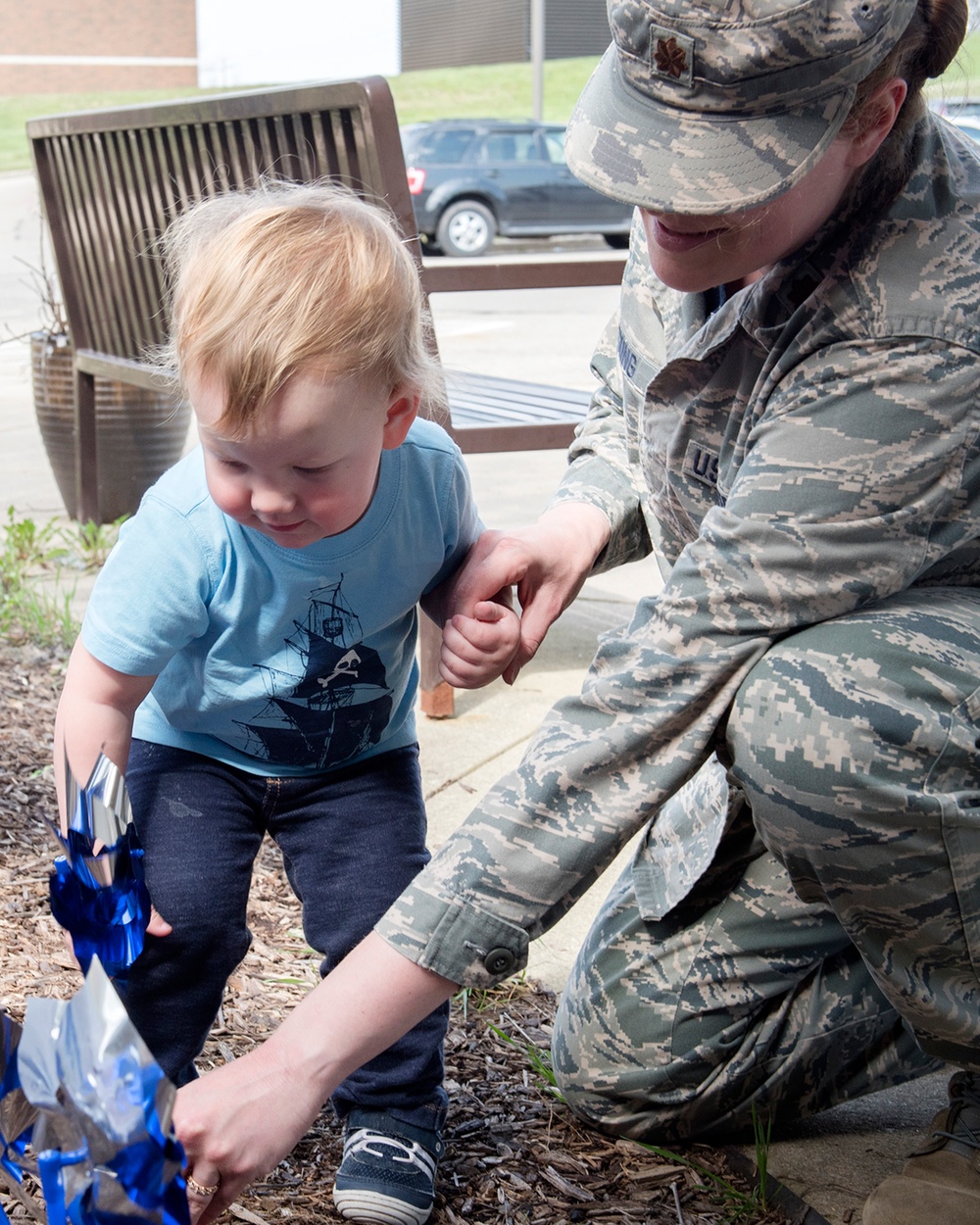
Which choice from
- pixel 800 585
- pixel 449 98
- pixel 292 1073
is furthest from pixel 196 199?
pixel 449 98

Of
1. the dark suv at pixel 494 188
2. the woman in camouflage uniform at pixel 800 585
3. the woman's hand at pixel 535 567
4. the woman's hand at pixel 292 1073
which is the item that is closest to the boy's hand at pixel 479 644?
the woman's hand at pixel 535 567

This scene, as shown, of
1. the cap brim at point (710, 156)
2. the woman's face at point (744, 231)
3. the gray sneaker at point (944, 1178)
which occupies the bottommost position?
the gray sneaker at point (944, 1178)

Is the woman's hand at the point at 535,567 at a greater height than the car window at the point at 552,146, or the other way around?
the woman's hand at the point at 535,567

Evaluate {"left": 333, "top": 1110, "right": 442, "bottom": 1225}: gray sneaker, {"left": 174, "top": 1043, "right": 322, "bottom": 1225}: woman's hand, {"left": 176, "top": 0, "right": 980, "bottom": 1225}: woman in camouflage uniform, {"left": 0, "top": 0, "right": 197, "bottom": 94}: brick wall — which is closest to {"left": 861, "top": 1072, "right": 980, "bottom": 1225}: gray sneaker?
{"left": 176, "top": 0, "right": 980, "bottom": 1225}: woman in camouflage uniform

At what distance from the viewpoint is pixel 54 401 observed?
5031 mm

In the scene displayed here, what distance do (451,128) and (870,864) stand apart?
63.0ft

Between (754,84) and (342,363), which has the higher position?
(754,84)

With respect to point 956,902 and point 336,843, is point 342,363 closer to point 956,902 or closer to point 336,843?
point 336,843

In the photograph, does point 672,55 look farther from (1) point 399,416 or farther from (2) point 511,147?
(2) point 511,147

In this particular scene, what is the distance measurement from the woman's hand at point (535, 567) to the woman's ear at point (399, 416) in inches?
7.7

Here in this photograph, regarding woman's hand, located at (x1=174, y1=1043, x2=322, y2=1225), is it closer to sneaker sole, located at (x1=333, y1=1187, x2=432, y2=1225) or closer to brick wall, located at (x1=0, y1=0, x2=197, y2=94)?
sneaker sole, located at (x1=333, y1=1187, x2=432, y2=1225)

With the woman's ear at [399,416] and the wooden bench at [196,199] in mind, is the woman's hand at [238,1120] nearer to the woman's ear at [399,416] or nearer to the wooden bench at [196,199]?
the woman's ear at [399,416]

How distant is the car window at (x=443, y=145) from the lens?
754 inches

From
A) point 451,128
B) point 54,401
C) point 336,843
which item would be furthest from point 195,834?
point 451,128
